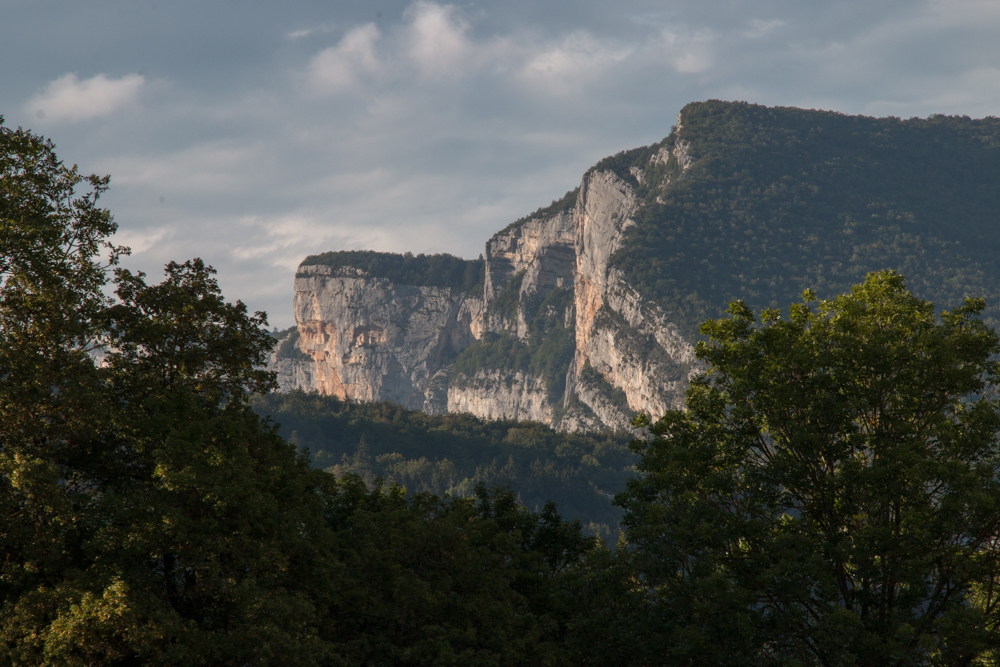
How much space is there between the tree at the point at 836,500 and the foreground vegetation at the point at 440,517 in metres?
0.08

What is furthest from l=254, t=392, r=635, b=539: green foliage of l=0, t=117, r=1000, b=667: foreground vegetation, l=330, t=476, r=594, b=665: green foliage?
l=0, t=117, r=1000, b=667: foreground vegetation

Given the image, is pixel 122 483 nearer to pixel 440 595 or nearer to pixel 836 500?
pixel 440 595

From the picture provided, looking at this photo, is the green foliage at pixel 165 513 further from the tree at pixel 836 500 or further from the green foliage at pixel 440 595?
the tree at pixel 836 500

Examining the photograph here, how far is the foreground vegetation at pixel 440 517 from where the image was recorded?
15172 millimetres

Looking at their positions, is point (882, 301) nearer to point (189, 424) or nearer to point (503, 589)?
point (503, 589)

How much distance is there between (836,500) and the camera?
21.2m

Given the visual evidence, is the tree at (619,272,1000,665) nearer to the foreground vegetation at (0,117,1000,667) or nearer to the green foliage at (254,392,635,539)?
the foreground vegetation at (0,117,1000,667)

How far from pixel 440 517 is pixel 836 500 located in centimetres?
1160

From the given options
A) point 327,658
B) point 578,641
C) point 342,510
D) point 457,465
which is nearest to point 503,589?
point 578,641

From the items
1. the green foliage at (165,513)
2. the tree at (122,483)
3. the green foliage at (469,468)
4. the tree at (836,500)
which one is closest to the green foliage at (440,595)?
the green foliage at (165,513)

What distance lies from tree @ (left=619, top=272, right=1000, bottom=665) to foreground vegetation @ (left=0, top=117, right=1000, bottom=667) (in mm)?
81

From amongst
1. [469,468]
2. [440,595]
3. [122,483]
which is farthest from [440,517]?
[469,468]

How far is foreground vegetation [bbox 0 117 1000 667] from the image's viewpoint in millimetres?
15172

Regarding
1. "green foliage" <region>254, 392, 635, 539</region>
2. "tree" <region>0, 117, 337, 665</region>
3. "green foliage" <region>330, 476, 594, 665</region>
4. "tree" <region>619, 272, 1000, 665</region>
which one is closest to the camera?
"tree" <region>0, 117, 337, 665</region>
